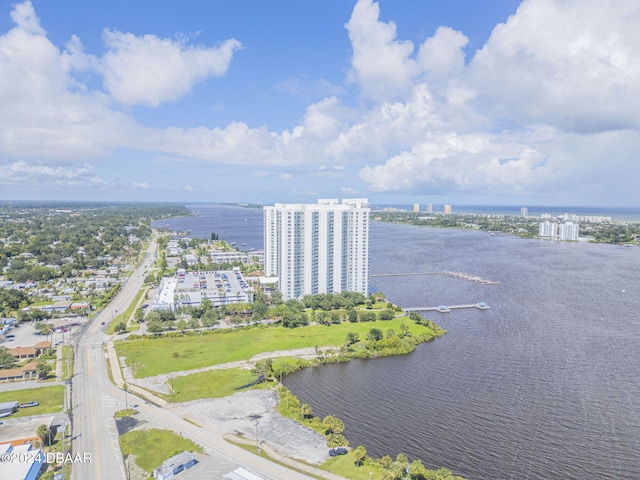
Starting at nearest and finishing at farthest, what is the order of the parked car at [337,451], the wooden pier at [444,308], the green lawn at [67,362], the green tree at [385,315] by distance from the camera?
the parked car at [337,451], the green lawn at [67,362], the green tree at [385,315], the wooden pier at [444,308]

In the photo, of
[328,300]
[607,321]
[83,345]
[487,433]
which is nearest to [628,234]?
[607,321]

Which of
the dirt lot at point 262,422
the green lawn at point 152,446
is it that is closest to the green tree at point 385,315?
the dirt lot at point 262,422

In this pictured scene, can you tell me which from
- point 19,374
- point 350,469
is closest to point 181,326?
point 19,374

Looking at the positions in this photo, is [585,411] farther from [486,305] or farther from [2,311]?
[2,311]

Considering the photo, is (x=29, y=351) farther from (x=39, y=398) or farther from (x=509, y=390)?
(x=509, y=390)

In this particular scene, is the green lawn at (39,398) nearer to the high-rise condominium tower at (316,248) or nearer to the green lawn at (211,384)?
the green lawn at (211,384)
